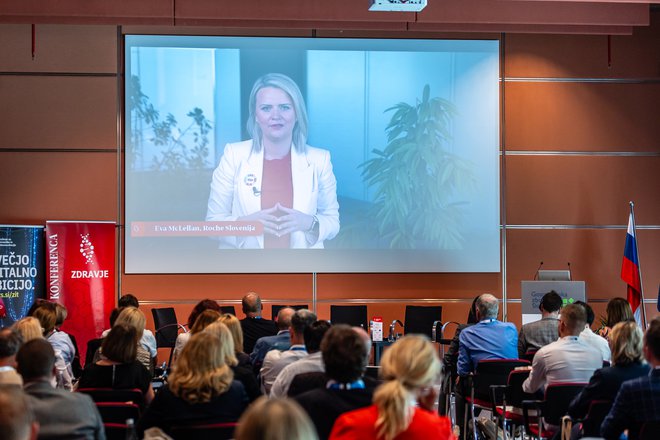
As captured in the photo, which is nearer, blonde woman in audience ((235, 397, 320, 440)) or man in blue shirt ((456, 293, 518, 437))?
blonde woman in audience ((235, 397, 320, 440))

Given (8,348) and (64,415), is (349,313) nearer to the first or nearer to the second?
(8,348)

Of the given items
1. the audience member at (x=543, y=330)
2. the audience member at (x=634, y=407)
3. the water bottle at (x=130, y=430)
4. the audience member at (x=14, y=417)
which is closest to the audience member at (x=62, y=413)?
the water bottle at (x=130, y=430)

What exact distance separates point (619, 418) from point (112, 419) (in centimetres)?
225

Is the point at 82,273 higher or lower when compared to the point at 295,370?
higher

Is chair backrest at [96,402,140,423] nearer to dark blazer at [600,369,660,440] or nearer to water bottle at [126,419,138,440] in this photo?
water bottle at [126,419,138,440]

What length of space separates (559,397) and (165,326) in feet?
17.6

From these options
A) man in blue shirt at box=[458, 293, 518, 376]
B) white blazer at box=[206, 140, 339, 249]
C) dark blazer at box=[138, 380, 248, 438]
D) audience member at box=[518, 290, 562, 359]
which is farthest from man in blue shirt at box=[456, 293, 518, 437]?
white blazer at box=[206, 140, 339, 249]

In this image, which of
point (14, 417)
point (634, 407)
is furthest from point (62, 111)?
point (14, 417)

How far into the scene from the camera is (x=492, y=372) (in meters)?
5.90

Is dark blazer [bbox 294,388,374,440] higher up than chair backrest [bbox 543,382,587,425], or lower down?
higher up

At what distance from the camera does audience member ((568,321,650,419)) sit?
13.3ft

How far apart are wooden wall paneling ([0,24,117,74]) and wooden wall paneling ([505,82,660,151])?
16.0 ft

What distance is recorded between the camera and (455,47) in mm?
10023

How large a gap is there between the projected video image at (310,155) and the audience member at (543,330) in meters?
3.46
